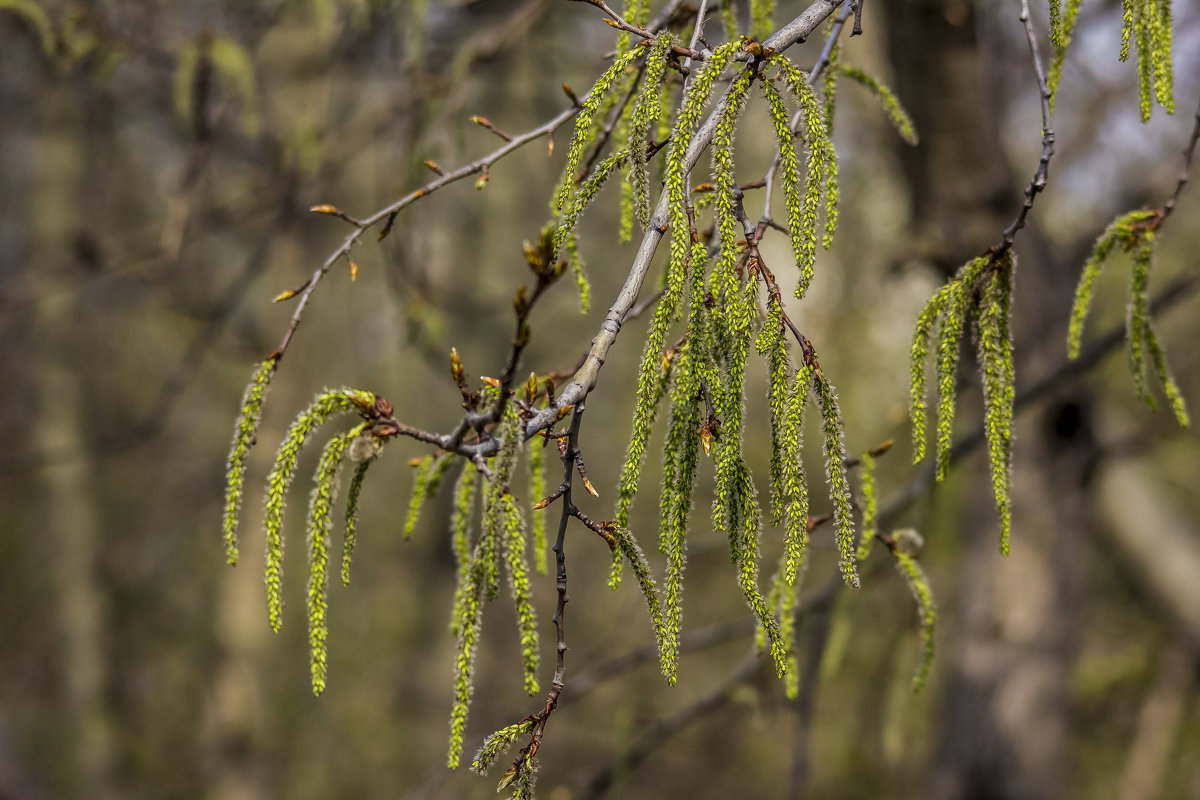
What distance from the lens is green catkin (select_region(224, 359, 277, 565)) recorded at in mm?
1083

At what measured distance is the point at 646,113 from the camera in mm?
960

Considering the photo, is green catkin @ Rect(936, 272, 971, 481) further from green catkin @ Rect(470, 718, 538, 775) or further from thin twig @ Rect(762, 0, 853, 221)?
green catkin @ Rect(470, 718, 538, 775)

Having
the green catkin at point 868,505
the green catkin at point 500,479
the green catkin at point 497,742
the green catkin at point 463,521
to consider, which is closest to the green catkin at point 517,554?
the green catkin at point 500,479

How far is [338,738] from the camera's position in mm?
10242

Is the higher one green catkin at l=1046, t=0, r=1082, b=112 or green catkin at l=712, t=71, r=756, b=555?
green catkin at l=1046, t=0, r=1082, b=112

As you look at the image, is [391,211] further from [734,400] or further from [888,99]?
[888,99]

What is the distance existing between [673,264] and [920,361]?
15.8 inches

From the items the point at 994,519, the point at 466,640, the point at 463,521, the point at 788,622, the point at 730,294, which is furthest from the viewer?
the point at 994,519

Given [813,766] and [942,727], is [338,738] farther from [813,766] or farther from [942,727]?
[942,727]

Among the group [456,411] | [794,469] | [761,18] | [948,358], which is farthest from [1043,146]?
[456,411]

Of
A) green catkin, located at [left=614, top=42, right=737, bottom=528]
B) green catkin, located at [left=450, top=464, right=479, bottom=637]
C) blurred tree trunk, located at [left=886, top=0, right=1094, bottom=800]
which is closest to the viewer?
green catkin, located at [left=614, top=42, right=737, bottom=528]

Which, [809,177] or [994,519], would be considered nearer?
[809,177]

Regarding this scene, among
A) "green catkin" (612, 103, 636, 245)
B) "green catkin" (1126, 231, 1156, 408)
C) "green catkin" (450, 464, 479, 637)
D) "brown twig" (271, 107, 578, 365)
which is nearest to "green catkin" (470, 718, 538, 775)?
"green catkin" (450, 464, 479, 637)

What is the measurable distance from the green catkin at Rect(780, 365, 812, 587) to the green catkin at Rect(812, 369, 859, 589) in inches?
1.5
